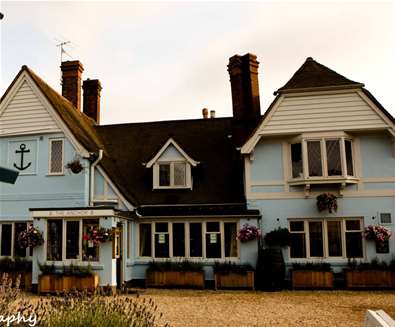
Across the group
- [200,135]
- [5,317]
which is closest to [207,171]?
[200,135]

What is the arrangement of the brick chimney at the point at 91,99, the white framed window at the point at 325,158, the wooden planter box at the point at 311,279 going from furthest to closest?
1. the brick chimney at the point at 91,99
2. the white framed window at the point at 325,158
3. the wooden planter box at the point at 311,279

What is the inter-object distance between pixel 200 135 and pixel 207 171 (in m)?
2.70

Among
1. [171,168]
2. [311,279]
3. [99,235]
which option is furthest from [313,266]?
[99,235]

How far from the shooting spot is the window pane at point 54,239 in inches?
579

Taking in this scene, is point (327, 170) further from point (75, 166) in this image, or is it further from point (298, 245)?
point (75, 166)

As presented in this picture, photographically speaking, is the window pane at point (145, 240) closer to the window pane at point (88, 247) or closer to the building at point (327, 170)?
the window pane at point (88, 247)

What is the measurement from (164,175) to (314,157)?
245 inches

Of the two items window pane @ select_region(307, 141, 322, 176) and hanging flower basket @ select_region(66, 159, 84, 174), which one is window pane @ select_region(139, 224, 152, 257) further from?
window pane @ select_region(307, 141, 322, 176)

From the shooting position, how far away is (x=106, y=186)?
1666 centimetres

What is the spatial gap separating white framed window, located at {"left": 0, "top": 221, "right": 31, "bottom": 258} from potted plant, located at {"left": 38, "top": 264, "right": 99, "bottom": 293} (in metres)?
2.81

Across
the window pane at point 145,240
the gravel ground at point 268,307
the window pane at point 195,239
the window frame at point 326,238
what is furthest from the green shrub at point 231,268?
the window pane at point 145,240

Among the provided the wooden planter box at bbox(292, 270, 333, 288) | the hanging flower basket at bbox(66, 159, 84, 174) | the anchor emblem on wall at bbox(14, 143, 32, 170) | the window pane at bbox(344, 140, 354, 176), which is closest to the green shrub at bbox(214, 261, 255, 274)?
the wooden planter box at bbox(292, 270, 333, 288)

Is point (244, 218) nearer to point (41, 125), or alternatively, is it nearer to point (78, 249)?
point (78, 249)

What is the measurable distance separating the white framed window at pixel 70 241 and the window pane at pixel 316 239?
790cm
